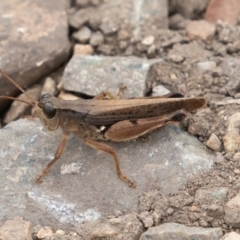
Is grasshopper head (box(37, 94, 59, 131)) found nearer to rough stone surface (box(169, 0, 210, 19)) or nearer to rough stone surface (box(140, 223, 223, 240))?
rough stone surface (box(140, 223, 223, 240))

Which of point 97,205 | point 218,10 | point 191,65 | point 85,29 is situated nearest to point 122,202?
point 97,205

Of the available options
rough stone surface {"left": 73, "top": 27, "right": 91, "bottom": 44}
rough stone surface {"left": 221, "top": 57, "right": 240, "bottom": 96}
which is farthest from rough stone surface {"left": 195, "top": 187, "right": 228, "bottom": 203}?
rough stone surface {"left": 73, "top": 27, "right": 91, "bottom": 44}

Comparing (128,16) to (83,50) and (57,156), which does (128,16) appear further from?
(57,156)

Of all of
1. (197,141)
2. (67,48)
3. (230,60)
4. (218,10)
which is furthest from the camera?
(218,10)

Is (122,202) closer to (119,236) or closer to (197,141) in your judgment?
(119,236)

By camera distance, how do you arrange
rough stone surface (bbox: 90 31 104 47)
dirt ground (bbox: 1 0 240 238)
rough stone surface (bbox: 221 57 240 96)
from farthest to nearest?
1. rough stone surface (bbox: 90 31 104 47)
2. rough stone surface (bbox: 221 57 240 96)
3. dirt ground (bbox: 1 0 240 238)

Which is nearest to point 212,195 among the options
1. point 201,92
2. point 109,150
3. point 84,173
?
point 109,150

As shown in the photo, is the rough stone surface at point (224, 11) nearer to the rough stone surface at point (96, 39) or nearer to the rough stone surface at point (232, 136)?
the rough stone surface at point (96, 39)
